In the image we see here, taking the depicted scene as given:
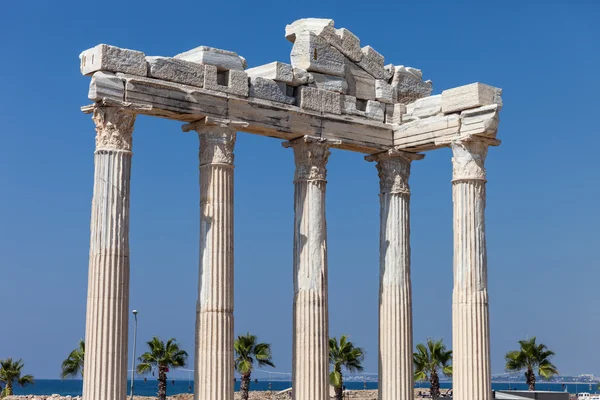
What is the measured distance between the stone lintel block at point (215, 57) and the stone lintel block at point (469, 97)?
6365 millimetres

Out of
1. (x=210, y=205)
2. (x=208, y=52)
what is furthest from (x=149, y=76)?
(x=210, y=205)

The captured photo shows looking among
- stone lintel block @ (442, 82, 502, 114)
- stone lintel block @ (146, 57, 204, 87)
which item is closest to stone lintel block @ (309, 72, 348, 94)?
stone lintel block @ (442, 82, 502, 114)

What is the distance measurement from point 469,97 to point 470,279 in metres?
5.32

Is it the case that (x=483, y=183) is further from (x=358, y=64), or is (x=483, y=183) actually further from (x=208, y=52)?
(x=208, y=52)

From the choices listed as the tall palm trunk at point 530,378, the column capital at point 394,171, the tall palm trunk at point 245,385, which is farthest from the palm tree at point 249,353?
the column capital at point 394,171

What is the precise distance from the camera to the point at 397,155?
32.5 meters

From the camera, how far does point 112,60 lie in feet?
85.0

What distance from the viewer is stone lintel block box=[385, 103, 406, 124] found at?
32688 millimetres

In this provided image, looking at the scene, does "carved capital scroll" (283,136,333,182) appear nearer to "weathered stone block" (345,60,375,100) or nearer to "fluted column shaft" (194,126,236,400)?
"weathered stone block" (345,60,375,100)

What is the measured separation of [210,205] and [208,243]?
1041mm

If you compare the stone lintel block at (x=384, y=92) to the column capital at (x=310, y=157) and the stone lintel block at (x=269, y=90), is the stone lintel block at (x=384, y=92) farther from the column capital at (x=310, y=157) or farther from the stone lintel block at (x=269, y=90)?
the stone lintel block at (x=269, y=90)

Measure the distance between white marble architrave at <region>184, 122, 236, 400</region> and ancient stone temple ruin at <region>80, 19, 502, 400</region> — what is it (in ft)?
0.10

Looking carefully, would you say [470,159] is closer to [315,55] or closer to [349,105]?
→ [349,105]

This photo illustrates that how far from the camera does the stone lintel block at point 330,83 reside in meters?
30.8
